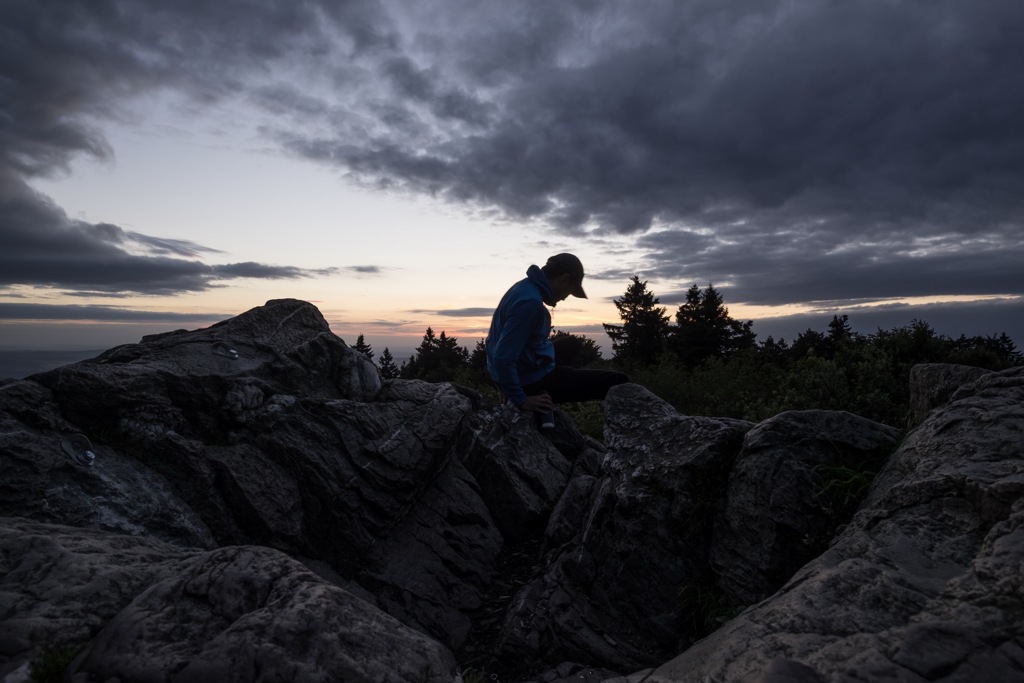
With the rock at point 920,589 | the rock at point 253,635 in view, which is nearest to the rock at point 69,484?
the rock at point 253,635

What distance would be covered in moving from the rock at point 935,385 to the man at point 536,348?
342cm

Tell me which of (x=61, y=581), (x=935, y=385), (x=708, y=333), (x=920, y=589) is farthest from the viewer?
(x=708, y=333)

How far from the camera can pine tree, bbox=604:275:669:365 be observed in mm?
24438

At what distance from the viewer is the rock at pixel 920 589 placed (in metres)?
2.89

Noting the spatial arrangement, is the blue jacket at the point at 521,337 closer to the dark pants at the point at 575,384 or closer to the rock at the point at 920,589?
the dark pants at the point at 575,384

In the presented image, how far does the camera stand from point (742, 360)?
1747 cm

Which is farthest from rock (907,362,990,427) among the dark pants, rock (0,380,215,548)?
rock (0,380,215,548)

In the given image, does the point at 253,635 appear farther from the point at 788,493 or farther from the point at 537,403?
the point at 537,403

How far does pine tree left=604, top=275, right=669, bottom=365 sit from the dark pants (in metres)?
14.1

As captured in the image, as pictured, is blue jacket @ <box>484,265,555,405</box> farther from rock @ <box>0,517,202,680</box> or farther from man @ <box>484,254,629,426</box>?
rock @ <box>0,517,202,680</box>

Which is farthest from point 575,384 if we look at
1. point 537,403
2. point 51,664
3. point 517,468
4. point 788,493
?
point 51,664

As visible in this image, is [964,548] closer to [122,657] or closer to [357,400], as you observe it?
[122,657]

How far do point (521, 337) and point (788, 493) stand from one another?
4021mm

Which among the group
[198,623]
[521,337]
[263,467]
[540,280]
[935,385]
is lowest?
[198,623]
